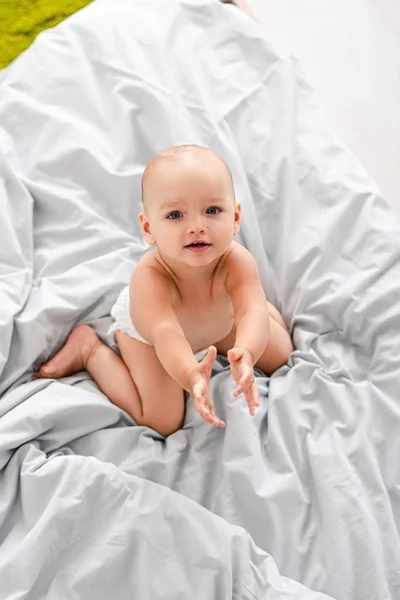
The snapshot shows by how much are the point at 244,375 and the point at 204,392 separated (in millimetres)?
53

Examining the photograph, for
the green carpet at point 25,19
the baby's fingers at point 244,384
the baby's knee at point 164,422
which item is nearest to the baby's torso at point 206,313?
the baby's knee at point 164,422

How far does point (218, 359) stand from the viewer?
1238 mm

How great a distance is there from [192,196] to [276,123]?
20.8 inches

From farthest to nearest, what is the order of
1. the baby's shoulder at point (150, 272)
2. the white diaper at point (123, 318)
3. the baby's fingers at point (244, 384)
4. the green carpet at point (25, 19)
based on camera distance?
the green carpet at point (25, 19), the white diaper at point (123, 318), the baby's shoulder at point (150, 272), the baby's fingers at point (244, 384)

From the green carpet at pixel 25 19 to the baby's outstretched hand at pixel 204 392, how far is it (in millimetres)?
1059

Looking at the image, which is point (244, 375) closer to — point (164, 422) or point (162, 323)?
point (162, 323)

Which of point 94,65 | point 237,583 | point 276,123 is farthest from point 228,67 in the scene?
point 237,583

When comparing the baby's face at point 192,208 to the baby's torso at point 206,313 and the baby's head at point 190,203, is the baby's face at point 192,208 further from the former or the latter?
the baby's torso at point 206,313

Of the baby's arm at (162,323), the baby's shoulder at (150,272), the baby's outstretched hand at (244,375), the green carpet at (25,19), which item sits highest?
the green carpet at (25,19)

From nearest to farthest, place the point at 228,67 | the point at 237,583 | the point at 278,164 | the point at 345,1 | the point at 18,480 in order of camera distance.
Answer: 1. the point at 237,583
2. the point at 18,480
3. the point at 278,164
4. the point at 228,67
5. the point at 345,1

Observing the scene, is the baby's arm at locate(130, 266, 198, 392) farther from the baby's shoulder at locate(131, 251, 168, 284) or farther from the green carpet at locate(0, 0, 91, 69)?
the green carpet at locate(0, 0, 91, 69)

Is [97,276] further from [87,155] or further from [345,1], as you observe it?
[345,1]

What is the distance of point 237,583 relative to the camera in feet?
3.07

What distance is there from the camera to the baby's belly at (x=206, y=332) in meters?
1.15
